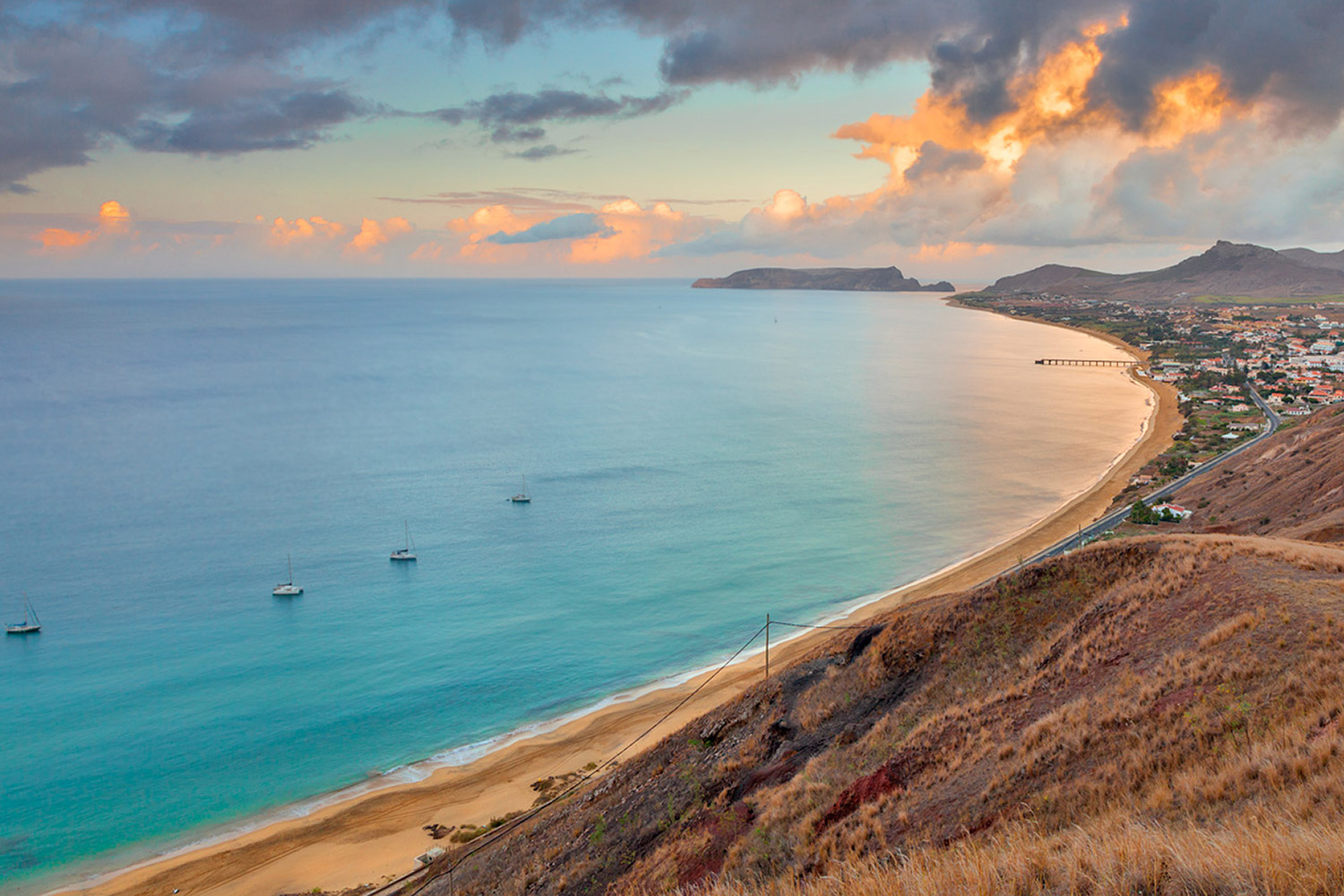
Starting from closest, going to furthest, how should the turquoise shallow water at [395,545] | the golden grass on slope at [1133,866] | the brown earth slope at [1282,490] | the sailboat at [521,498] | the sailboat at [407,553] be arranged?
the golden grass on slope at [1133,866] < the turquoise shallow water at [395,545] < the brown earth slope at [1282,490] < the sailboat at [407,553] < the sailboat at [521,498]

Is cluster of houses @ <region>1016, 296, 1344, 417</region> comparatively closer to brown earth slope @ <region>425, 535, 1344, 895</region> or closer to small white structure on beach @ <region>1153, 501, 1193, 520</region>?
small white structure on beach @ <region>1153, 501, 1193, 520</region>

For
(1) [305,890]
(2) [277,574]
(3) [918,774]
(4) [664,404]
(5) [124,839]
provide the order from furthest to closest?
(4) [664,404]
(2) [277,574]
(5) [124,839]
(1) [305,890]
(3) [918,774]

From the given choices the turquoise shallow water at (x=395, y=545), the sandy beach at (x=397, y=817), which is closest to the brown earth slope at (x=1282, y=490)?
the turquoise shallow water at (x=395, y=545)

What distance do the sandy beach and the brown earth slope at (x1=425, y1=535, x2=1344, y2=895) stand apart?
14.3 feet

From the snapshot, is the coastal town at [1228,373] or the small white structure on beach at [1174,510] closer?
the small white structure on beach at [1174,510]

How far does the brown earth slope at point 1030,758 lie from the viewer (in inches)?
305

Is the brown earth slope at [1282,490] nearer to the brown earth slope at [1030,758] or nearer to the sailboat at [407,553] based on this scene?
the brown earth slope at [1030,758]

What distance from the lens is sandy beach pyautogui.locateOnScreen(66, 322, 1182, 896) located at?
819 inches

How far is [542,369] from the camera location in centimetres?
12581

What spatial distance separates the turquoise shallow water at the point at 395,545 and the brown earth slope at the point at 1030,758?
13.9 metres

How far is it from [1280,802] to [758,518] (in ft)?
145

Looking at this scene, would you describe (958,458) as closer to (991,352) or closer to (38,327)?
(991,352)

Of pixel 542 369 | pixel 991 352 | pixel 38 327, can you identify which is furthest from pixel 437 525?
pixel 38 327

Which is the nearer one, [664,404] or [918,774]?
[918,774]
